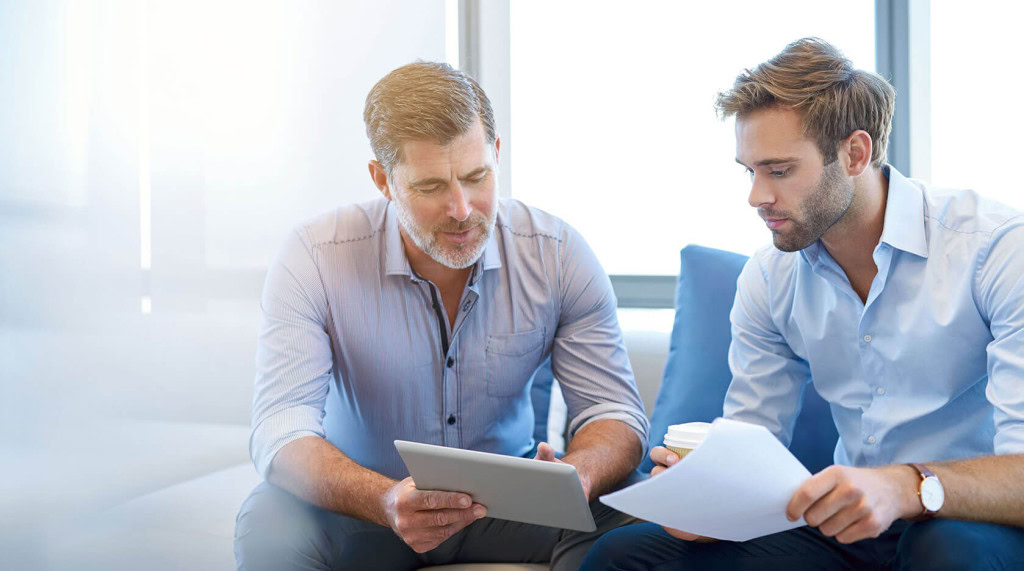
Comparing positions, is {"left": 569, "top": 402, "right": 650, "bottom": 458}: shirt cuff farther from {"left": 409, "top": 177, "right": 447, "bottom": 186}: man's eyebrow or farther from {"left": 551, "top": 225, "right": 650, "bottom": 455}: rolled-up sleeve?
{"left": 409, "top": 177, "right": 447, "bottom": 186}: man's eyebrow

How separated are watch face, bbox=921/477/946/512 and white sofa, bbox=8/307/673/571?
73 cm

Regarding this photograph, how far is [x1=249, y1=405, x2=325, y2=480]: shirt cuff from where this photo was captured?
146 centimetres

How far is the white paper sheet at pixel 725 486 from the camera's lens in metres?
0.87

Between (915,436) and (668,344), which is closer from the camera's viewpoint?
(915,436)

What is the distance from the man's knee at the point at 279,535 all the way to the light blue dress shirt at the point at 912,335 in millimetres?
771

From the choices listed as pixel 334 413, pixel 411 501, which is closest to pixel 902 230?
pixel 411 501

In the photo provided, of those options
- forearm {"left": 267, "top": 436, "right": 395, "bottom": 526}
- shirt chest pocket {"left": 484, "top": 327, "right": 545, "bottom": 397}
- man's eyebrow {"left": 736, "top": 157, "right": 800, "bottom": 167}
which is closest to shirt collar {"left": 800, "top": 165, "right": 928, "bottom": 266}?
man's eyebrow {"left": 736, "top": 157, "right": 800, "bottom": 167}

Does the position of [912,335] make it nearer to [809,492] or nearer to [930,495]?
[930,495]

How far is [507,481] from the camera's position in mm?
1090

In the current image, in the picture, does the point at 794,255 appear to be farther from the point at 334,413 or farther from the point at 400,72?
the point at 334,413

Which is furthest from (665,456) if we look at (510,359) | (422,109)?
(422,109)

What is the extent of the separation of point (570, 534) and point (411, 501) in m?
0.38

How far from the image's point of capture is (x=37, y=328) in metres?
1.28

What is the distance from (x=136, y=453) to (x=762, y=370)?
114cm
